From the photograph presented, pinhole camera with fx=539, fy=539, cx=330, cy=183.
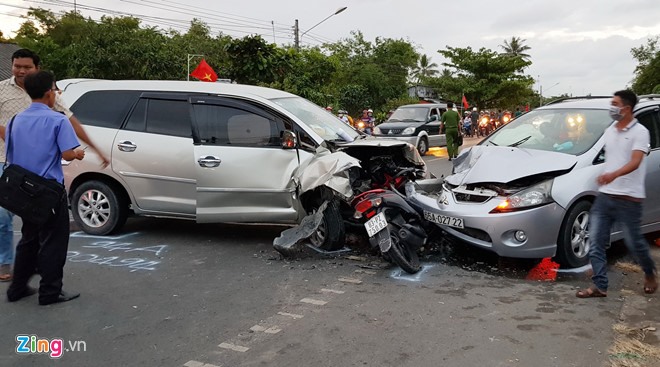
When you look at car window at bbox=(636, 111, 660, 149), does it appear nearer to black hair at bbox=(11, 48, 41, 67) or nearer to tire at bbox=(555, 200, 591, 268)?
tire at bbox=(555, 200, 591, 268)

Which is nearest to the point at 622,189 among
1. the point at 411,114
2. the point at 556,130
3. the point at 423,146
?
the point at 556,130

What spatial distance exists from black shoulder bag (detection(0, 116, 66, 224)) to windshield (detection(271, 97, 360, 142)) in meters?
2.79

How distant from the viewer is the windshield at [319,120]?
6230 millimetres

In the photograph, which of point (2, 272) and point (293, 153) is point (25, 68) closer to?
point (2, 272)

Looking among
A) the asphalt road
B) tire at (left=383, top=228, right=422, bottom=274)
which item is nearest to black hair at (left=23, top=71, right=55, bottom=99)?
the asphalt road

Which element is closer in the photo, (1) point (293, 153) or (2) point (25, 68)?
(2) point (25, 68)

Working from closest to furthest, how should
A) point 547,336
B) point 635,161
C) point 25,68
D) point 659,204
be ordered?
point 547,336 < point 635,161 < point 25,68 < point 659,204

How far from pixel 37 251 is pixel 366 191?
121 inches

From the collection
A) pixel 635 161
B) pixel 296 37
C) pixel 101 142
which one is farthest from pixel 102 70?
pixel 635 161

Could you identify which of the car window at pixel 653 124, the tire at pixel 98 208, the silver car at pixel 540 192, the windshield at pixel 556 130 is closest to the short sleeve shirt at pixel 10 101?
the tire at pixel 98 208

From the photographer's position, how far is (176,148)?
6043 millimetres

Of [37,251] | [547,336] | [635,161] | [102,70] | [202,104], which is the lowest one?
[547,336]

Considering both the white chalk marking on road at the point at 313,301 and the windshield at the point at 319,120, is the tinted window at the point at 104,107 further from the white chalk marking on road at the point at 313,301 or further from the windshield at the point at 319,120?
the white chalk marking on road at the point at 313,301

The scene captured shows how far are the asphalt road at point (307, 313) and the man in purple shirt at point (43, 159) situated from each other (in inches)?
9.1
